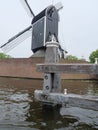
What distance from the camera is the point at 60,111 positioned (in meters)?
8.23

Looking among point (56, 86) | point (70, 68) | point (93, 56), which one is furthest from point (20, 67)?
point (93, 56)

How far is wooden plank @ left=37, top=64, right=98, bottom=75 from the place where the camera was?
20.3 ft

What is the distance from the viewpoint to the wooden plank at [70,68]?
6199 millimetres

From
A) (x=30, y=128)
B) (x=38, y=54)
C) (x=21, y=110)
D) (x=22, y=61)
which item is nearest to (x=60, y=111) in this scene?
(x=21, y=110)

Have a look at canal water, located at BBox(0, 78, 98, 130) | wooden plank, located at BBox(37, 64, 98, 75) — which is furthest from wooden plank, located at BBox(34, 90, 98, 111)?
wooden plank, located at BBox(37, 64, 98, 75)

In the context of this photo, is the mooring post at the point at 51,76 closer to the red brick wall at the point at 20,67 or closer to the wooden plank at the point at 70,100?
the wooden plank at the point at 70,100

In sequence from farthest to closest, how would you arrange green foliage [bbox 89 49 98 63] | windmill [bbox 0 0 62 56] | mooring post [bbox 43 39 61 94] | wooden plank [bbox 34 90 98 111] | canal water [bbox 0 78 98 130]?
green foliage [bbox 89 49 98 63], windmill [bbox 0 0 62 56], mooring post [bbox 43 39 61 94], canal water [bbox 0 78 98 130], wooden plank [bbox 34 90 98 111]

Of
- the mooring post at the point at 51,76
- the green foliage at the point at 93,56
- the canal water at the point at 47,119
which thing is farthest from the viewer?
the green foliage at the point at 93,56

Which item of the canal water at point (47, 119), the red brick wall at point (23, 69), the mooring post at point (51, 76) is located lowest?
the canal water at point (47, 119)

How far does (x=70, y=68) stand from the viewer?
6668 mm

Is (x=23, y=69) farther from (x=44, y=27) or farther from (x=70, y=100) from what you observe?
(x=70, y=100)

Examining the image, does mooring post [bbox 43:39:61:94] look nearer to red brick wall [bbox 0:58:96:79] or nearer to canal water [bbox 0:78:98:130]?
canal water [bbox 0:78:98:130]

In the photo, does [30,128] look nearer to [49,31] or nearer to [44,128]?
[44,128]

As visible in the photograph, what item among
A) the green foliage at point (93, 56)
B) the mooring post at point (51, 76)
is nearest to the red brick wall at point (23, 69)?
the mooring post at point (51, 76)
